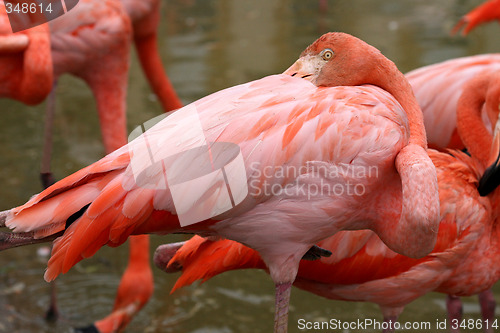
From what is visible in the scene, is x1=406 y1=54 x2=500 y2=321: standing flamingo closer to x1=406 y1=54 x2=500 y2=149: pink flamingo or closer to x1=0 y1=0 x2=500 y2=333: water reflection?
x1=406 y1=54 x2=500 y2=149: pink flamingo

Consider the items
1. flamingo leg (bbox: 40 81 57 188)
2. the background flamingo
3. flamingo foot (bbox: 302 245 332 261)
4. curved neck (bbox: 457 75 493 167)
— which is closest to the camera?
flamingo foot (bbox: 302 245 332 261)

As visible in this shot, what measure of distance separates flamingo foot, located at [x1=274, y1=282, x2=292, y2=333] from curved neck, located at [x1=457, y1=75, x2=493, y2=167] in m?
1.05

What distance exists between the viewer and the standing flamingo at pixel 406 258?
2.35m

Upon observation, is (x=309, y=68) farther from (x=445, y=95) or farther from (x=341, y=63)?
(x=445, y=95)

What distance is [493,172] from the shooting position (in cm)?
236

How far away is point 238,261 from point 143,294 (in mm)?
875

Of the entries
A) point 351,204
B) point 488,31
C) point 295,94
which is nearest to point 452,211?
point 351,204

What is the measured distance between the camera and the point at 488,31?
23.0 feet

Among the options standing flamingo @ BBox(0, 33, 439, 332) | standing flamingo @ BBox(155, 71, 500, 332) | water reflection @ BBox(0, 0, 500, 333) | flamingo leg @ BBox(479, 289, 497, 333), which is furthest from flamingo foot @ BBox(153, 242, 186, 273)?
flamingo leg @ BBox(479, 289, 497, 333)

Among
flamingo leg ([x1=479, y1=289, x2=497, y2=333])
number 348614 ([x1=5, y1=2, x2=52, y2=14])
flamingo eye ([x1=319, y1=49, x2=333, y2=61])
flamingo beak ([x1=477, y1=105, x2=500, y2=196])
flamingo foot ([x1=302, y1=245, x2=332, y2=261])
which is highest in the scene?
flamingo eye ([x1=319, y1=49, x2=333, y2=61])

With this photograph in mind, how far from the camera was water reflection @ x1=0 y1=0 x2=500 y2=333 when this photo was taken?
3.20 metres

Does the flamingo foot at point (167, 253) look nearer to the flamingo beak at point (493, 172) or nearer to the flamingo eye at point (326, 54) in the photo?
the flamingo eye at point (326, 54)

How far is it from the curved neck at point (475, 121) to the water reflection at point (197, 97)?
933mm

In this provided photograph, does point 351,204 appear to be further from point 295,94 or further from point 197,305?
point 197,305
